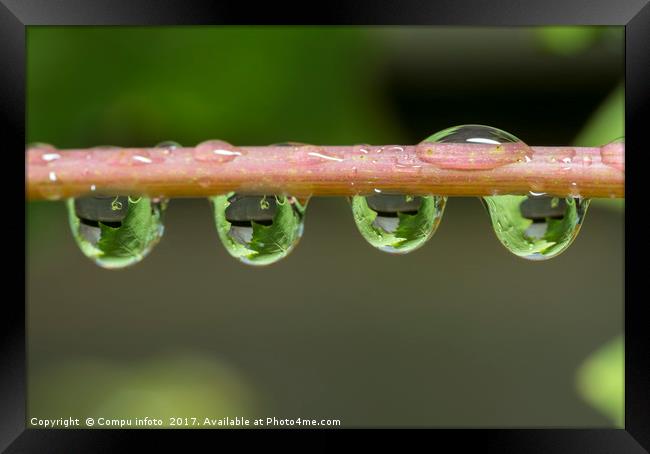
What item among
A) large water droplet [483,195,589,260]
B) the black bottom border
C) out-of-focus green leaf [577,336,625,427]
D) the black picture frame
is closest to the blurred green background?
out-of-focus green leaf [577,336,625,427]

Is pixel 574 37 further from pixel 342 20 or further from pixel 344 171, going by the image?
pixel 344 171

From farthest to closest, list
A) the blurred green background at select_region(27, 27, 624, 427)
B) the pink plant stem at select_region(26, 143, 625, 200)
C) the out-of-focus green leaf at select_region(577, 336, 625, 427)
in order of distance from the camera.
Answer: the blurred green background at select_region(27, 27, 624, 427), the out-of-focus green leaf at select_region(577, 336, 625, 427), the pink plant stem at select_region(26, 143, 625, 200)

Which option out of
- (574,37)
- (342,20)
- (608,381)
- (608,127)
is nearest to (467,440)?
(342,20)

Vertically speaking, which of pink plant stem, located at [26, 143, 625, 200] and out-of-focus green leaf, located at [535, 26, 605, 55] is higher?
out-of-focus green leaf, located at [535, 26, 605, 55]

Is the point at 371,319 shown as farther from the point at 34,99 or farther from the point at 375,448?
the point at 375,448

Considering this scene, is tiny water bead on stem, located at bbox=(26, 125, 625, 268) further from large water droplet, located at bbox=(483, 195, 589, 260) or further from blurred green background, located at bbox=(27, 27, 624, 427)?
blurred green background, located at bbox=(27, 27, 624, 427)

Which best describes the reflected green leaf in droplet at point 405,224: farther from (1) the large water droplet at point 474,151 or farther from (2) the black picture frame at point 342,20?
(2) the black picture frame at point 342,20

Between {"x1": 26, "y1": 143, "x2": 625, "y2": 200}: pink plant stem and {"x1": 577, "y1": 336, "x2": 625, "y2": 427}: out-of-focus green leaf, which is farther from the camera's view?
{"x1": 577, "y1": 336, "x2": 625, "y2": 427}: out-of-focus green leaf

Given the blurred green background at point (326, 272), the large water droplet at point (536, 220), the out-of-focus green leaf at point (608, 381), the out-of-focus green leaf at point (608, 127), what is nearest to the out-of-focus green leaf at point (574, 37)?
the blurred green background at point (326, 272)
